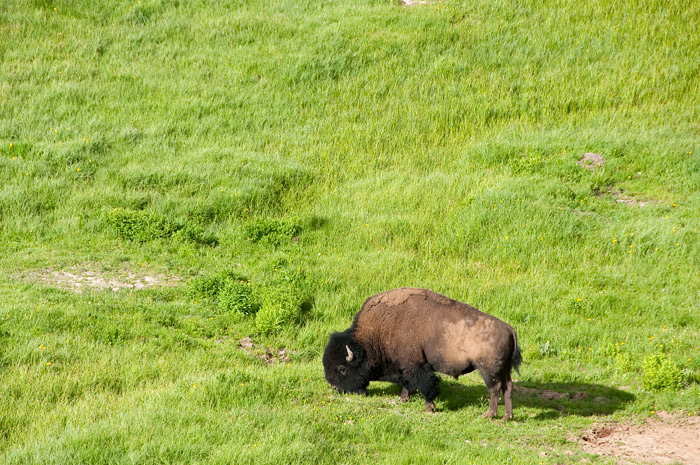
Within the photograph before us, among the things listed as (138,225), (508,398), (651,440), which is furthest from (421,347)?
(138,225)

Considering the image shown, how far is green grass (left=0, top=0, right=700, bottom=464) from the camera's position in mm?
8453

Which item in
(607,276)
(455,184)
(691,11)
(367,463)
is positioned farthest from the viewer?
(691,11)

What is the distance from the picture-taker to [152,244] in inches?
563

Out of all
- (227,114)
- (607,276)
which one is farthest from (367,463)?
(227,114)

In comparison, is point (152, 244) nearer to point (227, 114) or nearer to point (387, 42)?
point (227, 114)

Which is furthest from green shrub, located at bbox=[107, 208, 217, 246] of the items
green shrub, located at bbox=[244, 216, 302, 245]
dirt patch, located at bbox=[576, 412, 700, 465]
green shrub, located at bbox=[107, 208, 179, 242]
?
dirt patch, located at bbox=[576, 412, 700, 465]

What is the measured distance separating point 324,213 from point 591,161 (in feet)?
→ 23.3

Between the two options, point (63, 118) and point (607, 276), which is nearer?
point (607, 276)

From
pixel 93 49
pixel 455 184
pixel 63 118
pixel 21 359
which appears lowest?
pixel 21 359

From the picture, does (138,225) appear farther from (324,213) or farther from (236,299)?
(324,213)

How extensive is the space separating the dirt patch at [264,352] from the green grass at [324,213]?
0.06 m

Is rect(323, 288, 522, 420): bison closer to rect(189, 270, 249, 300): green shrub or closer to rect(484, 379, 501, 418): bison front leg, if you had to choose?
rect(484, 379, 501, 418): bison front leg

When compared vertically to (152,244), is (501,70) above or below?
above

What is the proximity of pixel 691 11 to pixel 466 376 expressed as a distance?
1852 centimetres
